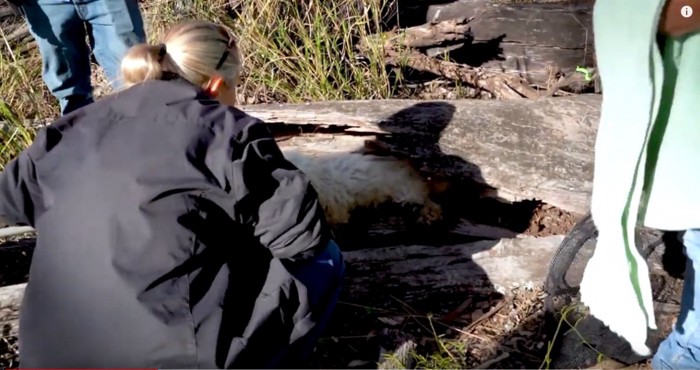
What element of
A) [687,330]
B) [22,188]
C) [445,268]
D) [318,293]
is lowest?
[445,268]

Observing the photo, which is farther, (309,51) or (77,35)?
(309,51)

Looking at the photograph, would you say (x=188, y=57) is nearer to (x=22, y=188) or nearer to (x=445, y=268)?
(x=22, y=188)

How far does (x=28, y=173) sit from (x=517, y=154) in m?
2.15

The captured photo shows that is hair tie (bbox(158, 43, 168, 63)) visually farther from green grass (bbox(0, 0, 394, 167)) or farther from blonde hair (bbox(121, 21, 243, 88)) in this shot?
green grass (bbox(0, 0, 394, 167))

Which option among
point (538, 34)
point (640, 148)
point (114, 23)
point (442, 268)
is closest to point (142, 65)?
point (640, 148)

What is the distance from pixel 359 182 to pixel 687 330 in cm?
162

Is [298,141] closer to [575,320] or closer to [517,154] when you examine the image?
[517,154]

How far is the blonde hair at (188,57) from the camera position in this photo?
7.67 ft

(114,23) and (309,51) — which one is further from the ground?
(114,23)

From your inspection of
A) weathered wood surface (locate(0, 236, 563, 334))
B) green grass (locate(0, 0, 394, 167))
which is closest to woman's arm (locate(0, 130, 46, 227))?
weathered wood surface (locate(0, 236, 563, 334))

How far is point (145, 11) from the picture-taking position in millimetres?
5508

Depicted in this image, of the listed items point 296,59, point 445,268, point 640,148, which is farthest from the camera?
point 296,59

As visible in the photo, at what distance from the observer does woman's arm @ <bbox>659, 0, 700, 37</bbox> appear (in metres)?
2.05

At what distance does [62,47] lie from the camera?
4.14 m
